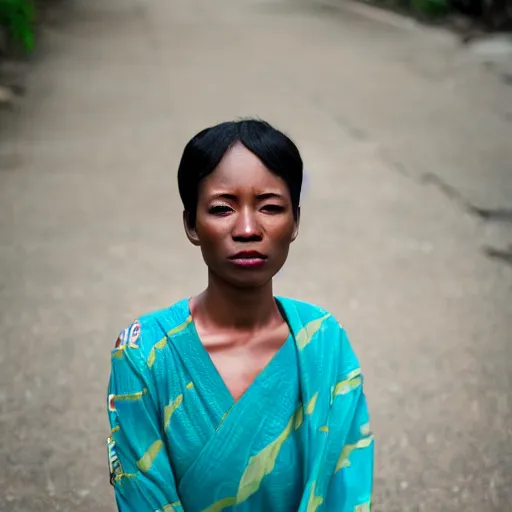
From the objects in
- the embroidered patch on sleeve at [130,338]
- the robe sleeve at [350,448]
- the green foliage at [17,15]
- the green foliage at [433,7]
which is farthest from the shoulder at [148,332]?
the green foliage at [433,7]

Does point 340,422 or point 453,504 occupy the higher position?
point 340,422

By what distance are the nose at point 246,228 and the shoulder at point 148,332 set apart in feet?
0.73

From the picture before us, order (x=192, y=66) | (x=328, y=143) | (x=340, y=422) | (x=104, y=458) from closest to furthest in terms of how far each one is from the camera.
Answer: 1. (x=340, y=422)
2. (x=104, y=458)
3. (x=328, y=143)
4. (x=192, y=66)

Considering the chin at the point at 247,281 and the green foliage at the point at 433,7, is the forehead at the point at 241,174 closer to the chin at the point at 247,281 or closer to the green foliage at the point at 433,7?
the chin at the point at 247,281

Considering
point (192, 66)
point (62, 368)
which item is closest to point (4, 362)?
point (62, 368)

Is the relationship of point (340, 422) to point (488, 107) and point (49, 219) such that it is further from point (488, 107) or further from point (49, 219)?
point (488, 107)

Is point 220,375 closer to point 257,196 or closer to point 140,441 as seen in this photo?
point 140,441

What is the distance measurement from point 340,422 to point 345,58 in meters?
9.90

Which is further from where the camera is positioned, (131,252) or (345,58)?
(345,58)

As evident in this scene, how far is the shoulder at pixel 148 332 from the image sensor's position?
61.7 inches

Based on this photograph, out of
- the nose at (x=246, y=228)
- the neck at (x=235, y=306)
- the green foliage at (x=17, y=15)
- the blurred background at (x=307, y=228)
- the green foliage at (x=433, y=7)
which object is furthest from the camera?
the green foliage at (x=433, y=7)

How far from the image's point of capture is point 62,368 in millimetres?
3604

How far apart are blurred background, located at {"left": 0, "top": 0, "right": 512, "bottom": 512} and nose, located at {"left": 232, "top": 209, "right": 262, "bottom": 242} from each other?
0.77 ft

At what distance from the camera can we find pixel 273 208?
1.57 metres
